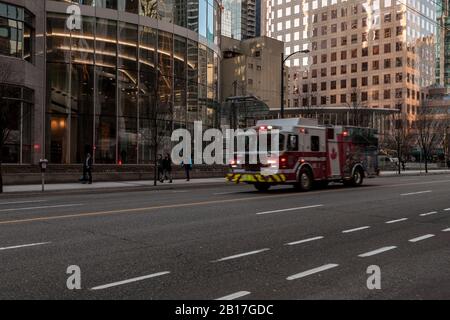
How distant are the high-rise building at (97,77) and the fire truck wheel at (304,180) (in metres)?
12.6

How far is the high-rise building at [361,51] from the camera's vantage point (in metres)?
115

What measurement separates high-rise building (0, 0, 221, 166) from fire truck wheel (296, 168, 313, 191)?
12.6m

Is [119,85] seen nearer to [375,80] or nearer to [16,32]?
[16,32]

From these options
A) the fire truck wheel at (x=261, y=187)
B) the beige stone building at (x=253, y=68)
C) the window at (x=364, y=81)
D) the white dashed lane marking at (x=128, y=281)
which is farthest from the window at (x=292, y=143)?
the window at (x=364, y=81)

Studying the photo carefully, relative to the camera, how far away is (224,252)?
296 inches

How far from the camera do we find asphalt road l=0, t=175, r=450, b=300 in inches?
215

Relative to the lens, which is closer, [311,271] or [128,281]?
[128,281]

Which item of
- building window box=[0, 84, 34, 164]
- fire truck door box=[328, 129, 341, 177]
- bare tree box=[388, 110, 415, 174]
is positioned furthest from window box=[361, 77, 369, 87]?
fire truck door box=[328, 129, 341, 177]

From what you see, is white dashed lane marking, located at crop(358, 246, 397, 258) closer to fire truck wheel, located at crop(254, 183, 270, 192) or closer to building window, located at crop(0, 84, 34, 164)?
fire truck wheel, located at crop(254, 183, 270, 192)

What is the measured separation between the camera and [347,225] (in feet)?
34.0

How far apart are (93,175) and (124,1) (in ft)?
51.4

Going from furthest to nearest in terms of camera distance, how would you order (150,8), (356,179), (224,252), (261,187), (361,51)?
(361,51), (150,8), (356,179), (261,187), (224,252)

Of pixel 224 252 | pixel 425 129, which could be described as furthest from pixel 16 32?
pixel 425 129

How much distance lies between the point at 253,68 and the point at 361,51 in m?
41.3
